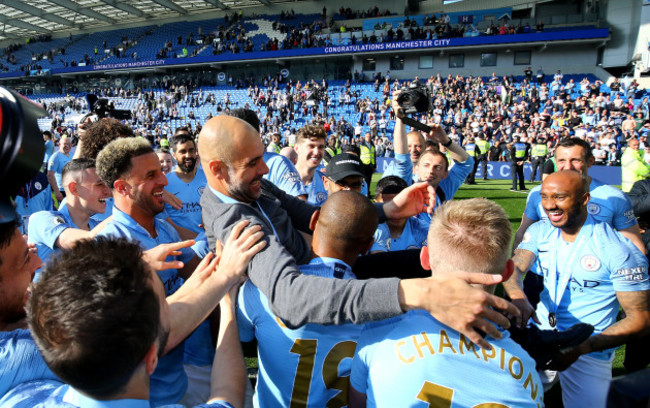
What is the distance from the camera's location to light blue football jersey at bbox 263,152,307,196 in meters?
4.10

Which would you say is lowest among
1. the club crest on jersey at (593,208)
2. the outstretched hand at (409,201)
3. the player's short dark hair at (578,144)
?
the club crest on jersey at (593,208)

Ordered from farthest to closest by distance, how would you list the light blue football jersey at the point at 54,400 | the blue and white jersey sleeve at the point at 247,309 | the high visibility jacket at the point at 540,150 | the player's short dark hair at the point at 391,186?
1. the high visibility jacket at the point at 540,150
2. the player's short dark hair at the point at 391,186
3. the blue and white jersey sleeve at the point at 247,309
4. the light blue football jersey at the point at 54,400

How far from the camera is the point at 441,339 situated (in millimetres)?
1348

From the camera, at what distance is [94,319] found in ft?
3.19

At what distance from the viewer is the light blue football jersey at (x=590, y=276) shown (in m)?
2.55

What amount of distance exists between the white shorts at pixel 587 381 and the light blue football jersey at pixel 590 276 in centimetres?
7

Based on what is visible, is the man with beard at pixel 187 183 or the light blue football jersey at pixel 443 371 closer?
the light blue football jersey at pixel 443 371

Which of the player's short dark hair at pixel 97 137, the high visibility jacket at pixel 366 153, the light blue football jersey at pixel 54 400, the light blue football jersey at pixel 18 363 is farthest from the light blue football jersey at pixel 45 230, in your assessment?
the high visibility jacket at pixel 366 153

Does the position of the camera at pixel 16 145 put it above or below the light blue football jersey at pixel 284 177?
above

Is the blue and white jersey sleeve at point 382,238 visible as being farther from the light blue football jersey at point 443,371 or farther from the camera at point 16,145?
the camera at point 16,145

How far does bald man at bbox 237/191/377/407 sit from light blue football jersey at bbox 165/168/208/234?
2885 millimetres

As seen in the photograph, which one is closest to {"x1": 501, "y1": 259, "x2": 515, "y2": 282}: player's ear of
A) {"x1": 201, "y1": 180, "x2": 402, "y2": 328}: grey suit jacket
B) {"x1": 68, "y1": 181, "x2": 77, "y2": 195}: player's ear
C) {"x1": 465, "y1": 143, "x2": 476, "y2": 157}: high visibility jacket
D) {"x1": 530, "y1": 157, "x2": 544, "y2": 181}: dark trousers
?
{"x1": 201, "y1": 180, "x2": 402, "y2": 328}: grey suit jacket

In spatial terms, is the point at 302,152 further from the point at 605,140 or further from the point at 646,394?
the point at 605,140

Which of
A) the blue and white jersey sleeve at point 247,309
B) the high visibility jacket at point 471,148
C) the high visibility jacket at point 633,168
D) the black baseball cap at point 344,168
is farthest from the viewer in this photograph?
the high visibility jacket at point 471,148
